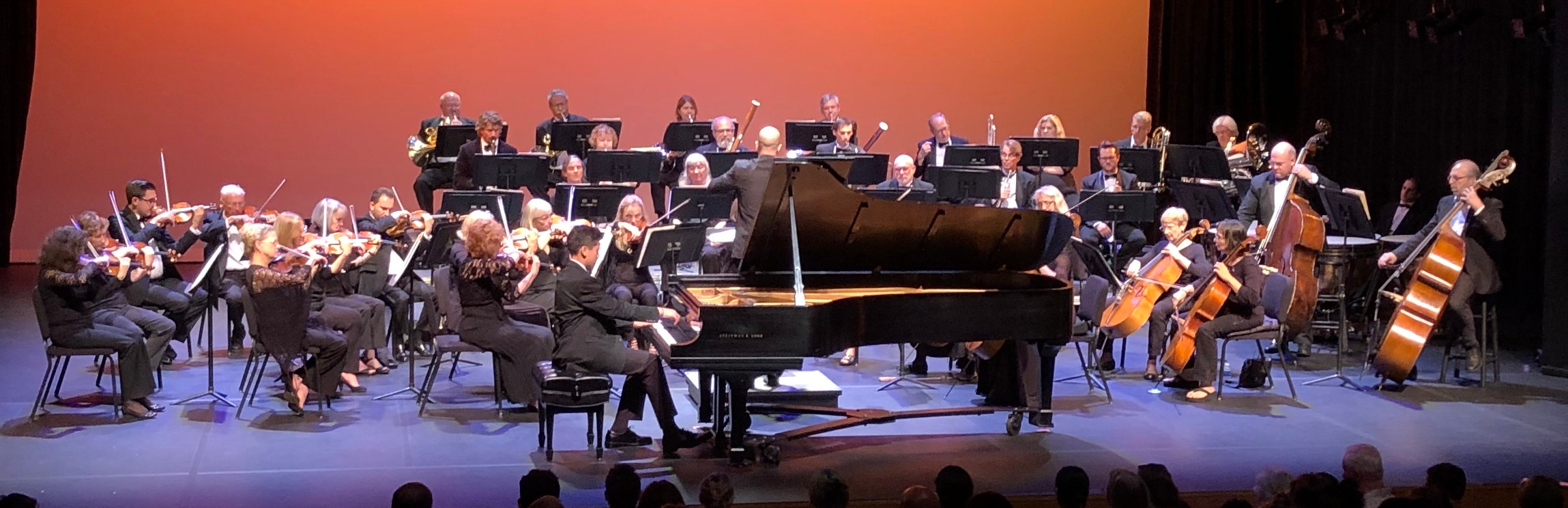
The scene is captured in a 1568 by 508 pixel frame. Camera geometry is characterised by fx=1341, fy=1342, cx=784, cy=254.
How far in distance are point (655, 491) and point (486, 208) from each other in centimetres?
594

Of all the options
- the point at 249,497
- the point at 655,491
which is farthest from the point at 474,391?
the point at 655,491

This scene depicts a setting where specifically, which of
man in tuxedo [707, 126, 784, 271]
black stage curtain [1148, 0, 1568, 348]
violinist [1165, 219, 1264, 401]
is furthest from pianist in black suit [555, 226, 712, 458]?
black stage curtain [1148, 0, 1568, 348]

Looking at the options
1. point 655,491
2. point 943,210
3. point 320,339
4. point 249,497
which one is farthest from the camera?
point 320,339

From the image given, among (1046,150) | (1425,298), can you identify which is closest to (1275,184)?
(1046,150)

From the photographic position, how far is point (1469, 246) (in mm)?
8617

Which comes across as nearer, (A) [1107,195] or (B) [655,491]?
(B) [655,491]

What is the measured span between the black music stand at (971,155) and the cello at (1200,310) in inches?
109

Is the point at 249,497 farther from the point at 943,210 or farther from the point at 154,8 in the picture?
the point at 154,8

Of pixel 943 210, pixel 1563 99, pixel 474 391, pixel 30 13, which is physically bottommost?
pixel 474 391

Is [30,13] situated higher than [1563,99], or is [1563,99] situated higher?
[30,13]

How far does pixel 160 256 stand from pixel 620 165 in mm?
3171

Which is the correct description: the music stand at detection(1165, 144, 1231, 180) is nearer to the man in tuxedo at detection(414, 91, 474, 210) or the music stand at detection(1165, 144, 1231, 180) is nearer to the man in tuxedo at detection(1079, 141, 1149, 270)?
the man in tuxedo at detection(1079, 141, 1149, 270)

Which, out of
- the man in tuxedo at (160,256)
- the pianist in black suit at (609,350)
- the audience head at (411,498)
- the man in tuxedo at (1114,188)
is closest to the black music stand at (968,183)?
the man in tuxedo at (1114,188)

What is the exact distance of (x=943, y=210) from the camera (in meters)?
6.56
